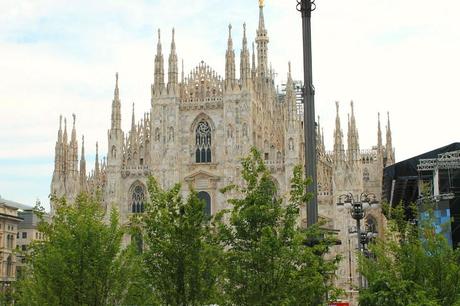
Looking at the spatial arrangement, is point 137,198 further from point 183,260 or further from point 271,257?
point 271,257

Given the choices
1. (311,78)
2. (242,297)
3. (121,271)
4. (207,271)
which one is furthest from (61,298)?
(311,78)

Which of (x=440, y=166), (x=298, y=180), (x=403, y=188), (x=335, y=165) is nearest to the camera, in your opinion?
(x=298, y=180)

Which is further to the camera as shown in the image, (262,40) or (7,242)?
→ (262,40)

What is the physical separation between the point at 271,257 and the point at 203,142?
47.9 metres

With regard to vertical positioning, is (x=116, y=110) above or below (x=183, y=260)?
above

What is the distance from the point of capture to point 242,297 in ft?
68.3

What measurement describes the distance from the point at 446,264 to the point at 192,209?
865 centimetres

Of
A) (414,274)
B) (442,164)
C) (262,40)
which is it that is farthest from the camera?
(262,40)

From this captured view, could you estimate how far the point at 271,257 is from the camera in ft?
67.3

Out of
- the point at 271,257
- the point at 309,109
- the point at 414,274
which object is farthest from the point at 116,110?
the point at 309,109

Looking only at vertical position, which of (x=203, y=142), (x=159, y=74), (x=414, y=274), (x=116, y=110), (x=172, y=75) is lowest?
(x=414, y=274)

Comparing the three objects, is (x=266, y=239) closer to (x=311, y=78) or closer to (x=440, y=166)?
(x=311, y=78)

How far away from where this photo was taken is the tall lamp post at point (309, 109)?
1934 cm

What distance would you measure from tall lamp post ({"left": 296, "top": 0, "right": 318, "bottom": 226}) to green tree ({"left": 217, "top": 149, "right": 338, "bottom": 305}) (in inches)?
12.8
